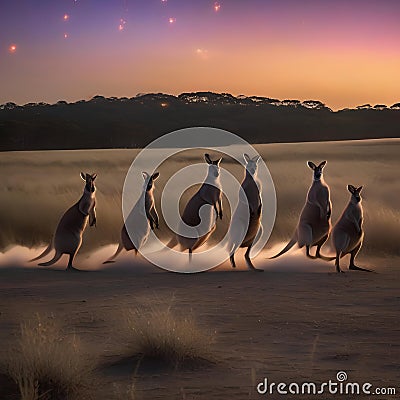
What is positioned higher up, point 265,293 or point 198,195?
point 198,195

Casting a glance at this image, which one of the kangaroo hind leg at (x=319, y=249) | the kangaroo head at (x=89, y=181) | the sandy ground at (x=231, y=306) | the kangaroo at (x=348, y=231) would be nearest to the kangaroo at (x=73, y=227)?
the kangaroo head at (x=89, y=181)

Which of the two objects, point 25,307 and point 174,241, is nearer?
point 25,307

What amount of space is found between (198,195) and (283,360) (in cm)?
651

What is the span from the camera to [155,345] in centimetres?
814

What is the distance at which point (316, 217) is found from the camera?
14.4 metres

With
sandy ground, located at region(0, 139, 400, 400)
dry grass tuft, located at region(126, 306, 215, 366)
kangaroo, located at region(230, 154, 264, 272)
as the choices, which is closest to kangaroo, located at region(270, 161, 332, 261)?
sandy ground, located at region(0, 139, 400, 400)

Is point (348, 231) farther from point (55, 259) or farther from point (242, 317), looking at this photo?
point (55, 259)

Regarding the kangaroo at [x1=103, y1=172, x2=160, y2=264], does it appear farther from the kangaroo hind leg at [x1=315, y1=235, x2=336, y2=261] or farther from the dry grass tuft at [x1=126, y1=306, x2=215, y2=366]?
the dry grass tuft at [x1=126, y1=306, x2=215, y2=366]

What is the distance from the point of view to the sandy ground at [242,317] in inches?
299

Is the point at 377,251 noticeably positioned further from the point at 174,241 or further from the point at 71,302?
the point at 71,302

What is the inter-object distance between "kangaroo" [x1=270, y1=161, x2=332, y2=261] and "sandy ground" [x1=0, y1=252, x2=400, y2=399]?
1.15ft

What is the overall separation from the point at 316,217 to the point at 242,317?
4.49m

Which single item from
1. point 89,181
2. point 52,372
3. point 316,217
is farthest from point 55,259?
point 52,372

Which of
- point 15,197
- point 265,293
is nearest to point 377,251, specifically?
point 265,293
